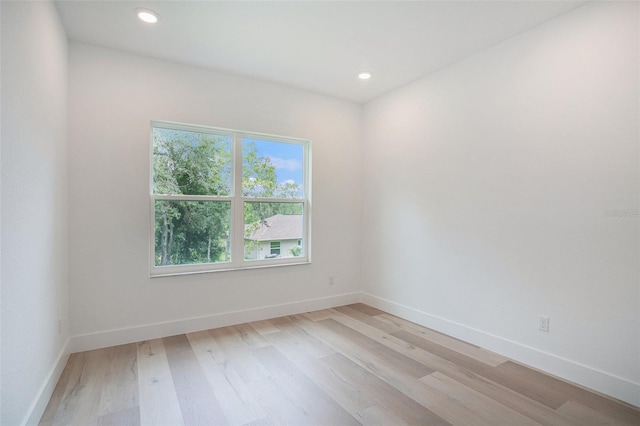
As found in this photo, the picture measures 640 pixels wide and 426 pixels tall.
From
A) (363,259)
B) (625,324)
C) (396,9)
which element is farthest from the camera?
(363,259)

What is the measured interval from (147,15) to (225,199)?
69.3 inches

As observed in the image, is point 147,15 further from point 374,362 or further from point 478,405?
point 478,405

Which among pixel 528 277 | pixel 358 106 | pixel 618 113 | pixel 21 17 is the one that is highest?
pixel 358 106

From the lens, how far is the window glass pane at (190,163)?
317cm

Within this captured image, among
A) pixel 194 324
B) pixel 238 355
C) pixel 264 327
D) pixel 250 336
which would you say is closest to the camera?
pixel 238 355

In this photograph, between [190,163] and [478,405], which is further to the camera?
[190,163]

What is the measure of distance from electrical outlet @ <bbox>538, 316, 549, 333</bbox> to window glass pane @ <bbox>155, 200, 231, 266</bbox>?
3.00 metres

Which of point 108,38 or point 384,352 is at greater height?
point 108,38

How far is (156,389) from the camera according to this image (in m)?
2.18

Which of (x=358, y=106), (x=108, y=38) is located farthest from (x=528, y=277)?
(x=108, y=38)

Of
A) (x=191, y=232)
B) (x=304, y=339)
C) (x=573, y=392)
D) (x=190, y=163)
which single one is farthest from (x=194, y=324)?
(x=573, y=392)

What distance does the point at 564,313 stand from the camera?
2.38 meters

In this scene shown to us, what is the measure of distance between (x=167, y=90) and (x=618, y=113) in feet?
12.3

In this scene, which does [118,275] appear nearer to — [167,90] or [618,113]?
[167,90]
